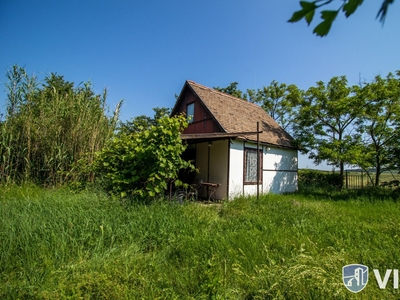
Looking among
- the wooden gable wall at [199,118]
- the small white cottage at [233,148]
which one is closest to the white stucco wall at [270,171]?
the small white cottage at [233,148]

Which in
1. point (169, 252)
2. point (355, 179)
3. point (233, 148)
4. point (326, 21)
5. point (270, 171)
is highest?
point (233, 148)

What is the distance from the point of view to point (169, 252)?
317cm

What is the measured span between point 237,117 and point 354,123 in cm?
595

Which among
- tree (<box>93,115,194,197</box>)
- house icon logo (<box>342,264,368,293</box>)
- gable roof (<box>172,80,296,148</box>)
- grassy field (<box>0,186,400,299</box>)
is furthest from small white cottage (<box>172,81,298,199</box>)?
house icon logo (<box>342,264,368,293</box>)

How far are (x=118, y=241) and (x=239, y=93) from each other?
21.8 meters

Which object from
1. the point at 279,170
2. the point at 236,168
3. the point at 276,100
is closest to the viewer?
the point at 236,168

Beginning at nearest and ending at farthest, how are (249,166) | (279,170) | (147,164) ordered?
(147,164)
(249,166)
(279,170)

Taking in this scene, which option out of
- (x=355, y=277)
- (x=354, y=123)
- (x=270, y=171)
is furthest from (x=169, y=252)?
(x=354, y=123)

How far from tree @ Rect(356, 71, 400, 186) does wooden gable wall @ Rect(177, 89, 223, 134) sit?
6.71 m

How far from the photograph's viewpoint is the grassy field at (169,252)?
2238mm

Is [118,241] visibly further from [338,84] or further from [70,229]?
[338,84]

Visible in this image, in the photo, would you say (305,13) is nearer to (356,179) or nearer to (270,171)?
(270,171)

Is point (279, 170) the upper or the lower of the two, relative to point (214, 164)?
lower

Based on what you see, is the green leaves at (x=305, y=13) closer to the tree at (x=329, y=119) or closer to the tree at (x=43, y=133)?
the tree at (x=43, y=133)
